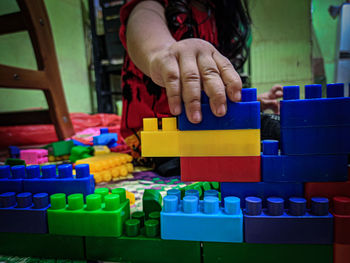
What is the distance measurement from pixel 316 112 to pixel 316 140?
0.09ft

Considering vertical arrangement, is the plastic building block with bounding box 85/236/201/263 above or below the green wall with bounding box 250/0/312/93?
below

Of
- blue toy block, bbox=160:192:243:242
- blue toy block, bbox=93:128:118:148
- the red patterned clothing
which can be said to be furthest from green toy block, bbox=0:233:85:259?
blue toy block, bbox=93:128:118:148

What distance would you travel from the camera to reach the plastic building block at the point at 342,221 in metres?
0.21

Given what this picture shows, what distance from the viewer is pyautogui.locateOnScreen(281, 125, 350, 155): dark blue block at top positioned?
218 millimetres

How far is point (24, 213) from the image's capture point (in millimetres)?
275

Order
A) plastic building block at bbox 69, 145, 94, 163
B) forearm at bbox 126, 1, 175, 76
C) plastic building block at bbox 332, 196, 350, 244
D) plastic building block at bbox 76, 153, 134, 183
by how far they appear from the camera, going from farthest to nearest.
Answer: plastic building block at bbox 69, 145, 94, 163 → plastic building block at bbox 76, 153, 134, 183 → forearm at bbox 126, 1, 175, 76 → plastic building block at bbox 332, 196, 350, 244

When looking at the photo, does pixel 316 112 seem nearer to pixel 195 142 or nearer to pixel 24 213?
pixel 195 142

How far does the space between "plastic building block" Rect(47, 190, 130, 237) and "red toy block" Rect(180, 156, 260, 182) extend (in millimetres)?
88

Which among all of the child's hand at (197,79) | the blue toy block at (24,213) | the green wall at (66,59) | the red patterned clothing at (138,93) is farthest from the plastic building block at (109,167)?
the green wall at (66,59)

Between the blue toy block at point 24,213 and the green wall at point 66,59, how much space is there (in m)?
0.76

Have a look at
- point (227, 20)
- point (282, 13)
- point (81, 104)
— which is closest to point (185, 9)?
point (227, 20)

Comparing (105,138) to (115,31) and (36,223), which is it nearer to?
(36,223)

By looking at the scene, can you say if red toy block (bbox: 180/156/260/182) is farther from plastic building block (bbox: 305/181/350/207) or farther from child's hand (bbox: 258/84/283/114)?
child's hand (bbox: 258/84/283/114)

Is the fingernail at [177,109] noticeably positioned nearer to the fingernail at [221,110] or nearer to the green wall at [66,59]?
the fingernail at [221,110]
